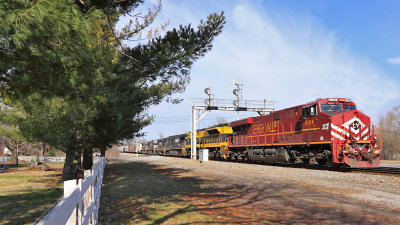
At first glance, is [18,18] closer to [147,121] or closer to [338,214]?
[338,214]

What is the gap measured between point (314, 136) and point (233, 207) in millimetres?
10848

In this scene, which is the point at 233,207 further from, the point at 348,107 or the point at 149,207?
the point at 348,107

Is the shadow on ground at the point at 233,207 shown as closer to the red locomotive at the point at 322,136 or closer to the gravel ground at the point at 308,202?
the gravel ground at the point at 308,202

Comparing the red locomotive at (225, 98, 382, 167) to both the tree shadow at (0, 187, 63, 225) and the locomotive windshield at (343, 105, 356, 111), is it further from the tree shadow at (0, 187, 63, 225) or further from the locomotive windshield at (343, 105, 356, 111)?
the tree shadow at (0, 187, 63, 225)

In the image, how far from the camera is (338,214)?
6.44 metres

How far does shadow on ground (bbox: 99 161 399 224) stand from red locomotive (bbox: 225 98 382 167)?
6178 millimetres

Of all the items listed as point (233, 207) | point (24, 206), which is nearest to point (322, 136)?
point (233, 207)

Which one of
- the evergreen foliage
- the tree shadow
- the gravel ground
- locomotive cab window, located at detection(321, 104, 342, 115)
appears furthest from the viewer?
locomotive cab window, located at detection(321, 104, 342, 115)

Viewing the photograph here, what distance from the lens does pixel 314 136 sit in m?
16.5

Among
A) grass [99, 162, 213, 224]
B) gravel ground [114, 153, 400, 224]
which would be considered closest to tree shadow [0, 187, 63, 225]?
grass [99, 162, 213, 224]

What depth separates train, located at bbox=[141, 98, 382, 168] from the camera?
15.0 meters

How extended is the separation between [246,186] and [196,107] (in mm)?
20374

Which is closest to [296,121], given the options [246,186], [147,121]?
[246,186]

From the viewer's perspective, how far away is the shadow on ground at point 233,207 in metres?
6.11
